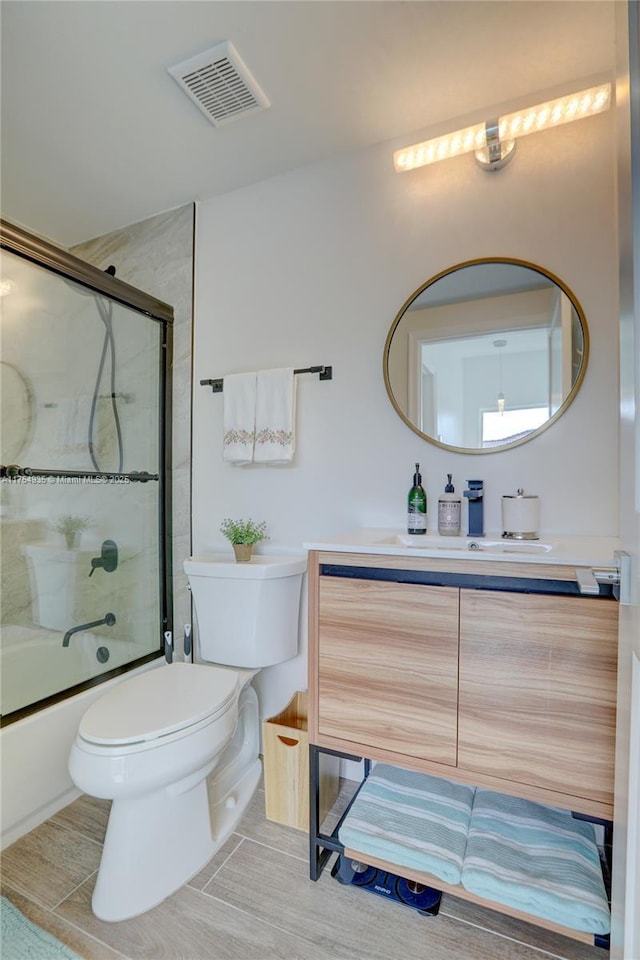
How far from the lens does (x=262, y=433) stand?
185 cm

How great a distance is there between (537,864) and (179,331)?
7.59 ft

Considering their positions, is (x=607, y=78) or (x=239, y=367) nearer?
(x=607, y=78)

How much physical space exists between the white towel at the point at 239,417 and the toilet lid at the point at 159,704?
2.75 ft

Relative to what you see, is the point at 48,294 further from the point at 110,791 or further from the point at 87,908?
the point at 87,908

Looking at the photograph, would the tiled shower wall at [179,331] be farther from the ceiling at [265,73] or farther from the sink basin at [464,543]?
the sink basin at [464,543]

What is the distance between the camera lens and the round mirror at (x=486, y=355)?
147 cm

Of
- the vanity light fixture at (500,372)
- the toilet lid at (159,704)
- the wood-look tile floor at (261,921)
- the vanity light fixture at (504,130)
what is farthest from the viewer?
the vanity light fixture at (500,372)

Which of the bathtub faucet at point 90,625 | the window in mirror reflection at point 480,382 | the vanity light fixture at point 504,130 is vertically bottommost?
the bathtub faucet at point 90,625

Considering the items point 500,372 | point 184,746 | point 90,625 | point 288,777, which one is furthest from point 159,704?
point 500,372

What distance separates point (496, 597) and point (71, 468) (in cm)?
167

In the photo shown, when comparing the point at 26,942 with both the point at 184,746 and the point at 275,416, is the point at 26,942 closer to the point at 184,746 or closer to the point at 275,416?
the point at 184,746

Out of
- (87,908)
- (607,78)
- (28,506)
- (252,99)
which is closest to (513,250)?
(607,78)

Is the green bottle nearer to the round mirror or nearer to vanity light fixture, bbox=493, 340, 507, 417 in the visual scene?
the round mirror

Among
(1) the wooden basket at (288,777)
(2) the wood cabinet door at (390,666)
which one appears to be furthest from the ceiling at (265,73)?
(1) the wooden basket at (288,777)
